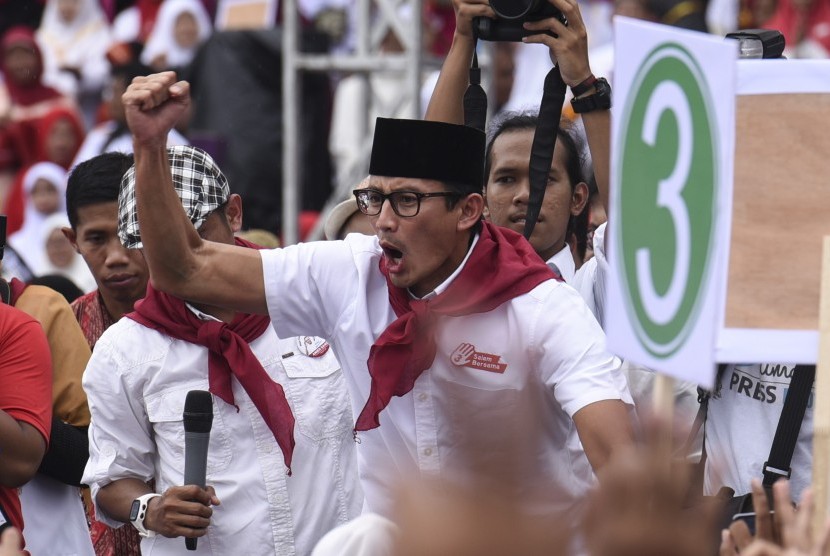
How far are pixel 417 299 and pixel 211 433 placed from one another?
2.37 feet

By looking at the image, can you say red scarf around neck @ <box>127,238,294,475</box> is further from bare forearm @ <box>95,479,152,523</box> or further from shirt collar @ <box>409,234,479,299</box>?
shirt collar @ <box>409,234,479,299</box>

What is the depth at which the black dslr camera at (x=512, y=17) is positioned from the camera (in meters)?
4.29

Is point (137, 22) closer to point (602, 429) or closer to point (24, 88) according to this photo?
point (24, 88)

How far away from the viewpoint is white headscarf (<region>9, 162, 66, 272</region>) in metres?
9.42

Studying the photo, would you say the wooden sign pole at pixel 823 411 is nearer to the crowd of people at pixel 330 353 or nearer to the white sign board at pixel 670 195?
the crowd of people at pixel 330 353

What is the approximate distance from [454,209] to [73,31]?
31.9 ft

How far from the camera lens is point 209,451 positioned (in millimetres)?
4281

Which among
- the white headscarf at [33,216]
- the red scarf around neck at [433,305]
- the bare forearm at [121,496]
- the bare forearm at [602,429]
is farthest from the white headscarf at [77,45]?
the bare forearm at [602,429]

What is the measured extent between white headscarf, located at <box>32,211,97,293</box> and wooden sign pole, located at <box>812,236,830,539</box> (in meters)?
5.42

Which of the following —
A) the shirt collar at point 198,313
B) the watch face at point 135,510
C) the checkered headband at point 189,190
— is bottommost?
the watch face at point 135,510

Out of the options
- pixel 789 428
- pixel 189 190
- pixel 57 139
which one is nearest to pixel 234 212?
pixel 189 190

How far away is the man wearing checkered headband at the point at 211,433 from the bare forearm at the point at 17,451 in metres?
0.17

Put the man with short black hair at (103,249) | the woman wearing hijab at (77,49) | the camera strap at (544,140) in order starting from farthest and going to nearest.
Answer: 1. the woman wearing hijab at (77,49)
2. the man with short black hair at (103,249)
3. the camera strap at (544,140)

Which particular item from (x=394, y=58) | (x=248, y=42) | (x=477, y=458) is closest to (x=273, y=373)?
(x=477, y=458)
